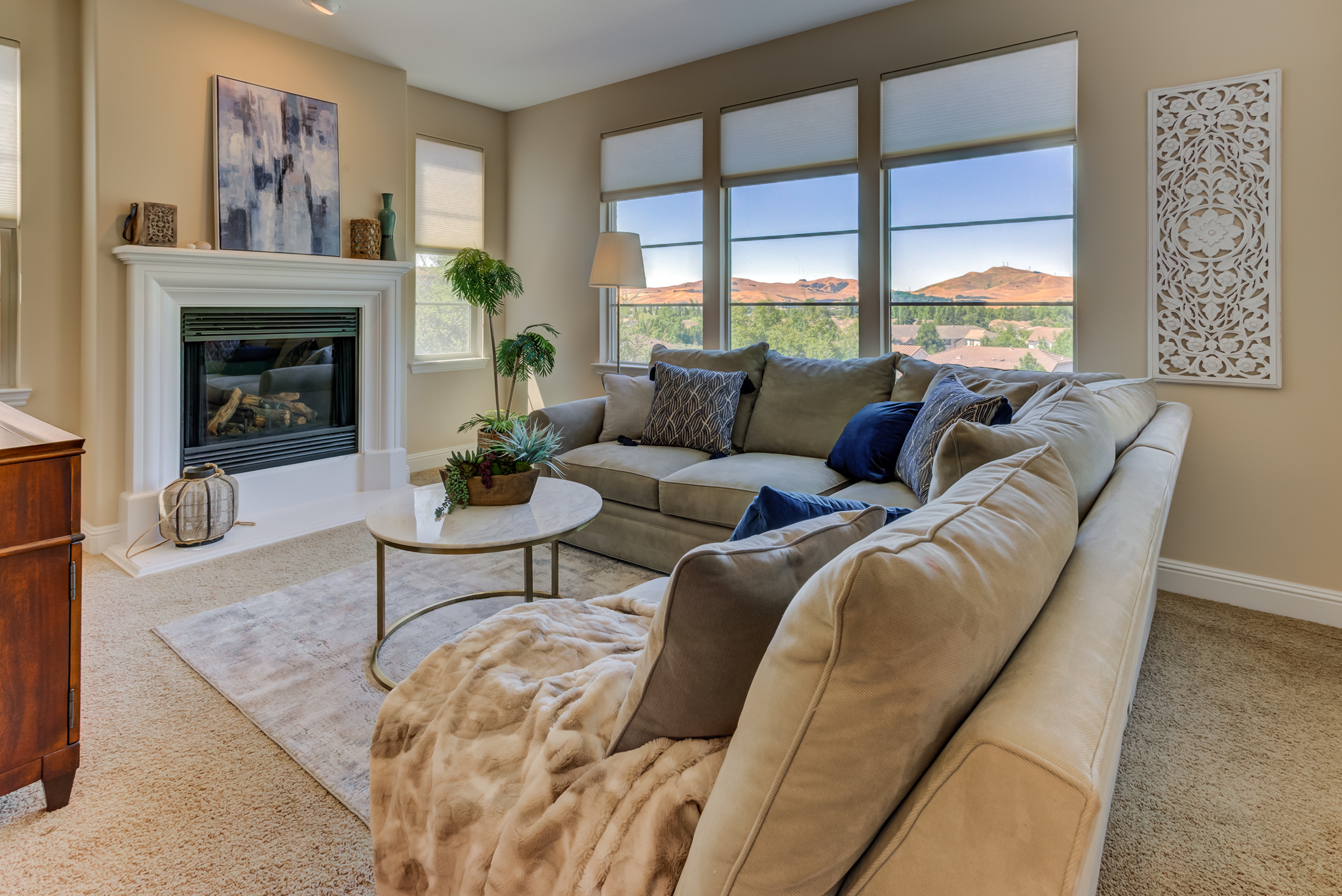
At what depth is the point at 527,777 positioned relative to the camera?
3.35 feet

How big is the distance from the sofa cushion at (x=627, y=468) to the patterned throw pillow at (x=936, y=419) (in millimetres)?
1003

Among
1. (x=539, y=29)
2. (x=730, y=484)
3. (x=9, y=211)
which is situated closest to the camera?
(x=730, y=484)

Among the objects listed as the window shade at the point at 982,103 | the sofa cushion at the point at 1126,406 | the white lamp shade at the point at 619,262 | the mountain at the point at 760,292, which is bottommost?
the sofa cushion at the point at 1126,406

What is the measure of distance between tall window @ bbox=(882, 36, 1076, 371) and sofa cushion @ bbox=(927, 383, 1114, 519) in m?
1.78

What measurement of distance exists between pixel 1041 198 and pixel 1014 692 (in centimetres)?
323

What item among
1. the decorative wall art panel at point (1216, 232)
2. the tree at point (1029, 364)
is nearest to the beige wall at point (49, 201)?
the tree at point (1029, 364)

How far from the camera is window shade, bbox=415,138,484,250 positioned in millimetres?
4984

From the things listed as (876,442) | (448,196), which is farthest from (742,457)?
(448,196)

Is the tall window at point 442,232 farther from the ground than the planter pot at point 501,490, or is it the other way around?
the tall window at point 442,232

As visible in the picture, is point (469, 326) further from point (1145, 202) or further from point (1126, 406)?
point (1126, 406)

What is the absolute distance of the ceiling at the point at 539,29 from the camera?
3.58 m

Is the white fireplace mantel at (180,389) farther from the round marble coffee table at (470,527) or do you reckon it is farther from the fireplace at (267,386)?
the round marble coffee table at (470,527)

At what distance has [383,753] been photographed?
3.88 feet

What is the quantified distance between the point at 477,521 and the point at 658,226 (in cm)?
302
